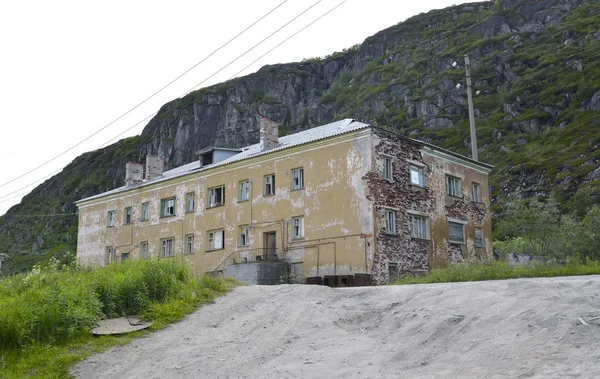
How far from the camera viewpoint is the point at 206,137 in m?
134

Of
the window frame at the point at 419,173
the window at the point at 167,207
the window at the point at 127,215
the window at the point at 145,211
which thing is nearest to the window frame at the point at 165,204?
the window at the point at 167,207

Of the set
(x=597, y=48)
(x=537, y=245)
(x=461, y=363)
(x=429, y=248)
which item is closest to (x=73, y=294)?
→ (x=461, y=363)

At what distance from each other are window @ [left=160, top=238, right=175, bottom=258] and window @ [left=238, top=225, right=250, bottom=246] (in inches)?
240

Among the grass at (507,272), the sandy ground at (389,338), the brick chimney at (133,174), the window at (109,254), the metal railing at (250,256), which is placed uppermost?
the brick chimney at (133,174)

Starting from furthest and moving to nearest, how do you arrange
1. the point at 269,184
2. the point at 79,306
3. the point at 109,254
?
1. the point at 109,254
2. the point at 269,184
3. the point at 79,306

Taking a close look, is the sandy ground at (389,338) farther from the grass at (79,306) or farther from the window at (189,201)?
the window at (189,201)

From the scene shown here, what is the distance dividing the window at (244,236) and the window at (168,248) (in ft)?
20.0

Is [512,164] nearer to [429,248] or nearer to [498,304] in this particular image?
[429,248]

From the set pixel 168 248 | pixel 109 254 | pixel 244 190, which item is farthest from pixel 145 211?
pixel 244 190

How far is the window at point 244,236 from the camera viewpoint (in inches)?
1218

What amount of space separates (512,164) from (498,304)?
73.0 m

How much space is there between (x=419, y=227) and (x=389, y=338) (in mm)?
19151

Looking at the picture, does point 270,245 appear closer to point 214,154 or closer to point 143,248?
point 214,154

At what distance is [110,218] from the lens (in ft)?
134
